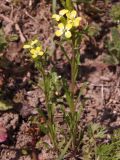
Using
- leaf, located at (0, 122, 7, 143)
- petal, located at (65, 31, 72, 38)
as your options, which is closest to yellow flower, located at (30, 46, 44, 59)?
petal, located at (65, 31, 72, 38)

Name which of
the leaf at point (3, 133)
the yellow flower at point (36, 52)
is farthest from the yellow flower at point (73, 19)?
the leaf at point (3, 133)

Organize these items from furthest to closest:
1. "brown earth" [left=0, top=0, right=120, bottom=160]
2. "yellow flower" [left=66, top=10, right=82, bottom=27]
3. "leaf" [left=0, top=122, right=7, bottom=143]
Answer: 1. "brown earth" [left=0, top=0, right=120, bottom=160]
2. "leaf" [left=0, top=122, right=7, bottom=143]
3. "yellow flower" [left=66, top=10, right=82, bottom=27]

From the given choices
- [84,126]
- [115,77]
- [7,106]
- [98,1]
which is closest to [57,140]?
[84,126]

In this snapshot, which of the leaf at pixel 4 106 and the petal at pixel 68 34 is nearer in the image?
the petal at pixel 68 34

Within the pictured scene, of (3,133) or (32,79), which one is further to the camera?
(32,79)

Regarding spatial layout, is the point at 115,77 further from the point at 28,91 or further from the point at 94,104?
the point at 28,91

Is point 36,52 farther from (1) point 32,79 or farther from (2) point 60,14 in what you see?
(1) point 32,79

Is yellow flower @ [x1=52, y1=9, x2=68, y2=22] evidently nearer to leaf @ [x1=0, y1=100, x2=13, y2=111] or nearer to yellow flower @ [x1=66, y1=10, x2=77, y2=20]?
yellow flower @ [x1=66, y1=10, x2=77, y2=20]

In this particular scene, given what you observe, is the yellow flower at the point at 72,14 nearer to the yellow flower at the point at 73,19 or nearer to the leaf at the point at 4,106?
the yellow flower at the point at 73,19

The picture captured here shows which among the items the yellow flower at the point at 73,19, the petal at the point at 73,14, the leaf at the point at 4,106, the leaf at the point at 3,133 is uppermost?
the petal at the point at 73,14

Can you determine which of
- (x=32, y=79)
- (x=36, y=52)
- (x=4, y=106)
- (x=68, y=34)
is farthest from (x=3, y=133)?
(x=68, y=34)

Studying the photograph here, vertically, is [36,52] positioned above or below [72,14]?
below

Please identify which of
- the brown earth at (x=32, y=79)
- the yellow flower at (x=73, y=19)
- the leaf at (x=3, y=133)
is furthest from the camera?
the brown earth at (x=32, y=79)

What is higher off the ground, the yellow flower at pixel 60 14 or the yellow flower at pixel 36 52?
the yellow flower at pixel 60 14
